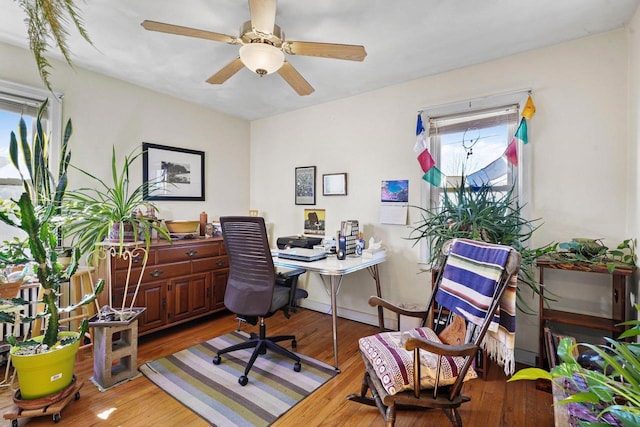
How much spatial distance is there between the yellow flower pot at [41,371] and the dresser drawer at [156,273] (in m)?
0.82

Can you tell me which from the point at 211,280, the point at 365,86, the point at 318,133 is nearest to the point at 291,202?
the point at 318,133

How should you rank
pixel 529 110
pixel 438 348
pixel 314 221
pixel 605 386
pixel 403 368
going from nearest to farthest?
1. pixel 605 386
2. pixel 438 348
3. pixel 403 368
4. pixel 529 110
5. pixel 314 221

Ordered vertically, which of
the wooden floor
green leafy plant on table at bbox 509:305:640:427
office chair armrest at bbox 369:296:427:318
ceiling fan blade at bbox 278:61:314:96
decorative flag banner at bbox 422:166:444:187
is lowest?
the wooden floor

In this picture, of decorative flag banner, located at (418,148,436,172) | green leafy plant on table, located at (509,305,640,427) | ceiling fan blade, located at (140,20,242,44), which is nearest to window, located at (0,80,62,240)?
ceiling fan blade, located at (140,20,242,44)

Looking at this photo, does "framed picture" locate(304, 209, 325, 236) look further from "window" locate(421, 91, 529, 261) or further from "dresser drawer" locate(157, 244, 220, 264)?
"window" locate(421, 91, 529, 261)

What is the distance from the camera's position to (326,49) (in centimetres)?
174

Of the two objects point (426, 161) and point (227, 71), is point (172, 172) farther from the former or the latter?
point (426, 161)

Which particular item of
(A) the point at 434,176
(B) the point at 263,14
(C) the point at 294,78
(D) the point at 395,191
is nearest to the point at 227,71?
(C) the point at 294,78

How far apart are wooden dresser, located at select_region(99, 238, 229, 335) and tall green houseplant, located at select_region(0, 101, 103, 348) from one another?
0.55 m

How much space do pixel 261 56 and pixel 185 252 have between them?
208cm

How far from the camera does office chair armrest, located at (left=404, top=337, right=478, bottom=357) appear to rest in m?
1.28

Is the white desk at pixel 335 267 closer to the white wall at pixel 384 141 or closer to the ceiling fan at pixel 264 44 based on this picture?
the white wall at pixel 384 141

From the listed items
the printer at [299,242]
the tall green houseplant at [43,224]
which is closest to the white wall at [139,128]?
the tall green houseplant at [43,224]

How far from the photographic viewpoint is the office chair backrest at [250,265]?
206 centimetres
